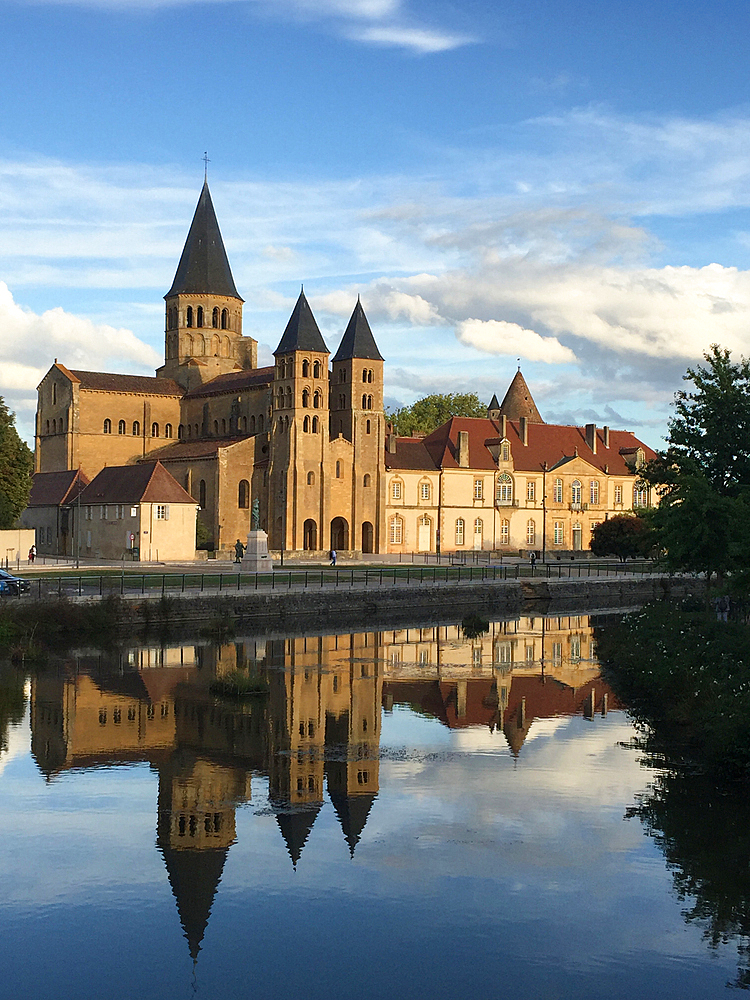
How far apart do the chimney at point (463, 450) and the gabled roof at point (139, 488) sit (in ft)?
96.8

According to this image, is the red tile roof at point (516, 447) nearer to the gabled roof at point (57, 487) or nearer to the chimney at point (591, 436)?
the chimney at point (591, 436)

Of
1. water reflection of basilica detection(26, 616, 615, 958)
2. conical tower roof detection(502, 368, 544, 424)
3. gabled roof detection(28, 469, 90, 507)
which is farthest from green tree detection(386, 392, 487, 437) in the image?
water reflection of basilica detection(26, 616, 615, 958)

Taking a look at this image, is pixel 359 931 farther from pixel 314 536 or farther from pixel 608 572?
pixel 314 536

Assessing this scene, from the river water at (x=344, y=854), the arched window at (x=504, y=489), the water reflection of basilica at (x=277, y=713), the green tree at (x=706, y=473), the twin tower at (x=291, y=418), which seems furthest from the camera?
the arched window at (x=504, y=489)

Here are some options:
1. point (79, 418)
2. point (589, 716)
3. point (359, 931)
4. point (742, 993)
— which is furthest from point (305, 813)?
point (79, 418)

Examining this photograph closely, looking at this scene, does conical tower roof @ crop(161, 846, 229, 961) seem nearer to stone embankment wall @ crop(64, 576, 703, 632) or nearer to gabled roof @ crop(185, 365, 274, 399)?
stone embankment wall @ crop(64, 576, 703, 632)

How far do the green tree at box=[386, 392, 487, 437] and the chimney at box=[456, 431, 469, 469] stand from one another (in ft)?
83.8

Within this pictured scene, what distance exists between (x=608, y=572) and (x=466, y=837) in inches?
2152

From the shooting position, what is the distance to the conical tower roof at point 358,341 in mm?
86438

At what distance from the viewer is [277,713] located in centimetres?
2750

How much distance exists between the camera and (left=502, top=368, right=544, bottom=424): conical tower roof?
354 feet

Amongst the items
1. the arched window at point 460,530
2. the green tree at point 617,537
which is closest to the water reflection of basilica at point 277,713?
the green tree at point 617,537

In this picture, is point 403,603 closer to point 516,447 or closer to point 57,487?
point 57,487

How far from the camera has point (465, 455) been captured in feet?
308
